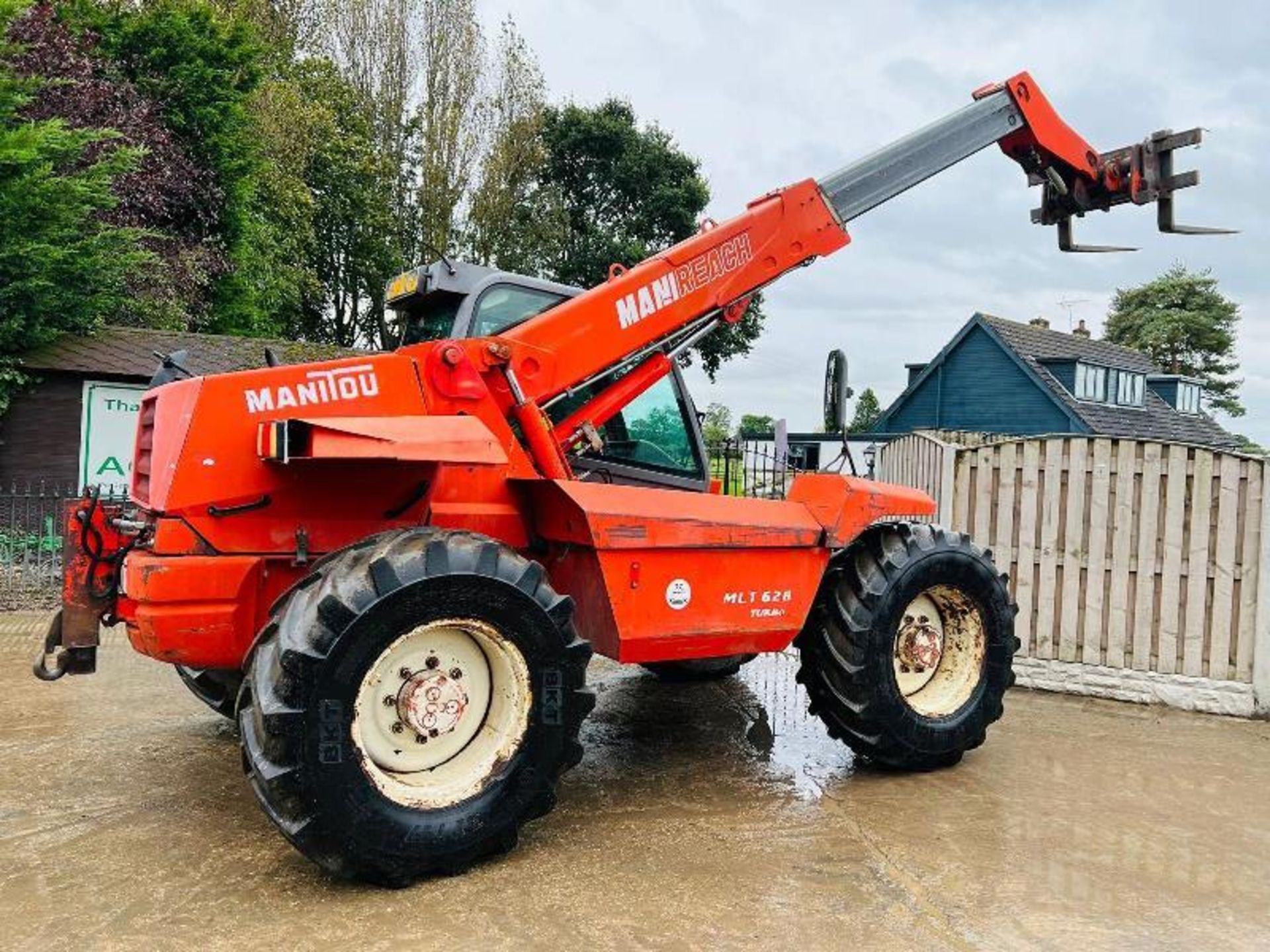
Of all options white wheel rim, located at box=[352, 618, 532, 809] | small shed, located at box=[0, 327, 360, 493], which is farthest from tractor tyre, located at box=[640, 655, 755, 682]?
small shed, located at box=[0, 327, 360, 493]

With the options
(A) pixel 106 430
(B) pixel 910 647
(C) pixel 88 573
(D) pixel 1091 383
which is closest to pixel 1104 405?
(D) pixel 1091 383

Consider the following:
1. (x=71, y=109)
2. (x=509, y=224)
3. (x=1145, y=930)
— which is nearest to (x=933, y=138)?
(x=1145, y=930)

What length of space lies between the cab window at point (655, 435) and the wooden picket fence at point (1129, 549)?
112 inches

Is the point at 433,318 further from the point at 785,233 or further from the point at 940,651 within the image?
the point at 940,651

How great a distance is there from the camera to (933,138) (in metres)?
5.61

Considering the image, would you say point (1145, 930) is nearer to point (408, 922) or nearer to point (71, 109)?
point (408, 922)

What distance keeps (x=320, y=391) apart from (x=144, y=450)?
1.06 meters

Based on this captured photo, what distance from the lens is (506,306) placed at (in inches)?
187

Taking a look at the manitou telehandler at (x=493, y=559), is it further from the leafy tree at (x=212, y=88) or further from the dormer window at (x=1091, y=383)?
the dormer window at (x=1091, y=383)

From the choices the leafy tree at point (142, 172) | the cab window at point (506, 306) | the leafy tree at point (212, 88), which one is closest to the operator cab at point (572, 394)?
the cab window at point (506, 306)

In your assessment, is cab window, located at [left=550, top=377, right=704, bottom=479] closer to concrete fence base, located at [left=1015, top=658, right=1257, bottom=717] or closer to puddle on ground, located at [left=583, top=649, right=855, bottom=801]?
puddle on ground, located at [left=583, top=649, right=855, bottom=801]

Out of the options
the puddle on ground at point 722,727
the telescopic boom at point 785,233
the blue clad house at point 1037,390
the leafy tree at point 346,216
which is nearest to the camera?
the telescopic boom at point 785,233

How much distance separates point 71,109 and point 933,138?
1362cm

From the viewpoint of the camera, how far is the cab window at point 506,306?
4656 millimetres
